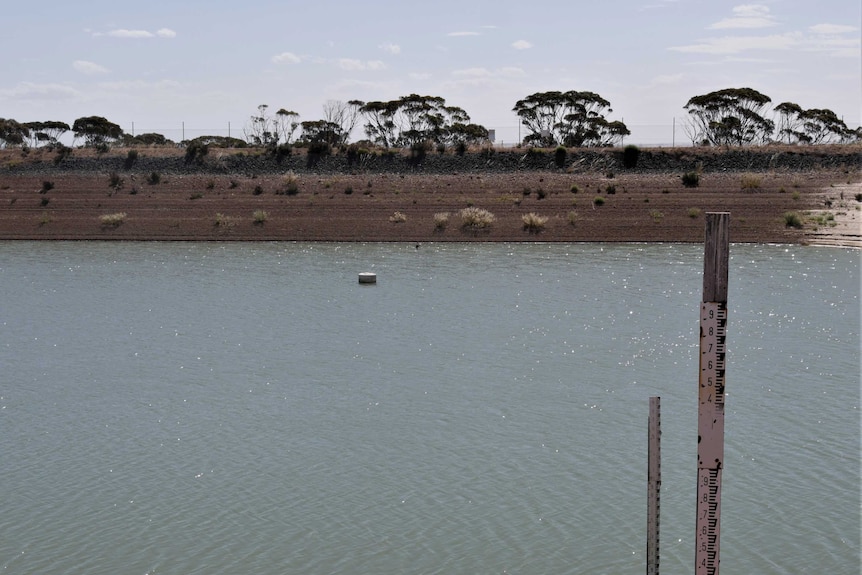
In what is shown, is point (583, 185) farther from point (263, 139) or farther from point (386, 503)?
point (386, 503)

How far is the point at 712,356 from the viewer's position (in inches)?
307

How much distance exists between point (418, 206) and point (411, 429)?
3657 cm

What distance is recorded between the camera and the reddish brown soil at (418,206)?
47572 millimetres

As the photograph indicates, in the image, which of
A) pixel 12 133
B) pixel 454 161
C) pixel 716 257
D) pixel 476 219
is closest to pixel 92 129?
pixel 12 133

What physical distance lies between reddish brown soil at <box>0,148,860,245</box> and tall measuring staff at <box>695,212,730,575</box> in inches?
1511

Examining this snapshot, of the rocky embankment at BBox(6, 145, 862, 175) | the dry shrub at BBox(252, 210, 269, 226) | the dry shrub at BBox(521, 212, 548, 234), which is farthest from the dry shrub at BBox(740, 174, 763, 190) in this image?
the dry shrub at BBox(252, 210, 269, 226)

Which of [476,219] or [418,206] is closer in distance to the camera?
[476,219]

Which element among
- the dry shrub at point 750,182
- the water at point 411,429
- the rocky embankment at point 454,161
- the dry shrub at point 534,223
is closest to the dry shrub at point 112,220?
the rocky embankment at point 454,161

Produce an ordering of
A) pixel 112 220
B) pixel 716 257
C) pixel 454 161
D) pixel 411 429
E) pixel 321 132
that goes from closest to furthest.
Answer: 1. pixel 716 257
2. pixel 411 429
3. pixel 112 220
4. pixel 454 161
5. pixel 321 132

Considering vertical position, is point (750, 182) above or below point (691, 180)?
below

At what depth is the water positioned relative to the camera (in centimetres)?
1220

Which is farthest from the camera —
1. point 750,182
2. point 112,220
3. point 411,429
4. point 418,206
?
point 750,182

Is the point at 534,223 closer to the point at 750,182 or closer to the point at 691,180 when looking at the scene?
the point at 691,180

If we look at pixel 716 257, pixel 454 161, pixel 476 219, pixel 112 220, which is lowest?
pixel 112 220
